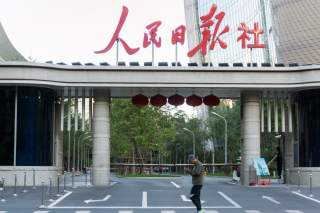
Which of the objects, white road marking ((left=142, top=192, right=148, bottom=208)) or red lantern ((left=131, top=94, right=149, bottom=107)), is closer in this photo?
white road marking ((left=142, top=192, right=148, bottom=208))

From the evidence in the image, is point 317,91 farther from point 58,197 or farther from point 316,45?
point 316,45

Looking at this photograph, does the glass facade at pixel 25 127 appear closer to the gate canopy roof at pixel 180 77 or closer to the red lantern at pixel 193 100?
the gate canopy roof at pixel 180 77

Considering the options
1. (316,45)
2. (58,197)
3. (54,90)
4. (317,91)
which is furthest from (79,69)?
(316,45)

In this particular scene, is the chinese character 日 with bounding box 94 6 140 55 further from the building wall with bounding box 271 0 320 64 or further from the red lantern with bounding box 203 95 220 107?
the building wall with bounding box 271 0 320 64

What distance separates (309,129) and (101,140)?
452 inches

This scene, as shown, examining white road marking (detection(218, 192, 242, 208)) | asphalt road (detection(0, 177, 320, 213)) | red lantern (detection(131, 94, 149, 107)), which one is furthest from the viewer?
red lantern (detection(131, 94, 149, 107))

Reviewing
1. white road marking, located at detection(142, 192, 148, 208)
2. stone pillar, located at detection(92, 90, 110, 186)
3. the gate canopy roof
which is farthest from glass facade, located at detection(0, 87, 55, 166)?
white road marking, located at detection(142, 192, 148, 208)

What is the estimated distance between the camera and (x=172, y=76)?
118 feet

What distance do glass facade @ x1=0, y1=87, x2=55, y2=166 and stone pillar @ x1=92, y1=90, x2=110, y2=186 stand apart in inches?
105

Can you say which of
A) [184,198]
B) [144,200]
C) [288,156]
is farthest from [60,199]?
[288,156]

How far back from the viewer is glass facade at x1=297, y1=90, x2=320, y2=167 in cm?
3666

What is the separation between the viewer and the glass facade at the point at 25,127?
3534 centimetres

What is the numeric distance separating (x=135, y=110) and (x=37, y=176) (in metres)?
35.2

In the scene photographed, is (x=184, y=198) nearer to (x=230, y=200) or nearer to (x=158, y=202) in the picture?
(x=230, y=200)
